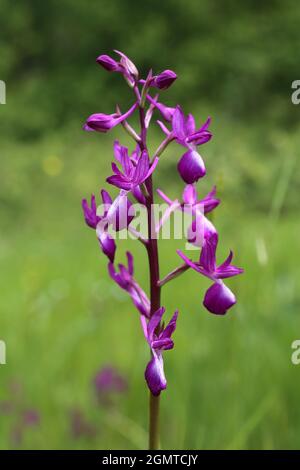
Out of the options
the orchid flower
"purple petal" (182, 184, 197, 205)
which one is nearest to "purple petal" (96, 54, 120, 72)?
the orchid flower

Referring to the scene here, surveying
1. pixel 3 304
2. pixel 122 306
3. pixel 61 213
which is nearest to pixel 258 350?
pixel 122 306

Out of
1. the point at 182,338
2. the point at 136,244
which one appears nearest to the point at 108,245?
the point at 182,338

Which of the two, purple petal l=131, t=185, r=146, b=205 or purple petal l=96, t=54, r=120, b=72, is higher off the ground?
purple petal l=96, t=54, r=120, b=72

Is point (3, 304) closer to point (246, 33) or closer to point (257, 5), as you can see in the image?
point (246, 33)

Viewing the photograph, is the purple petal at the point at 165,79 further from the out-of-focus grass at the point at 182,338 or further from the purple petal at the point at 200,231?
the out-of-focus grass at the point at 182,338

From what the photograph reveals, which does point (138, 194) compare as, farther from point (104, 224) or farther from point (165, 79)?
point (165, 79)

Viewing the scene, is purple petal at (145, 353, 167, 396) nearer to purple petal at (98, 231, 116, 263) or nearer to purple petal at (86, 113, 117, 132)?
purple petal at (98, 231, 116, 263)
